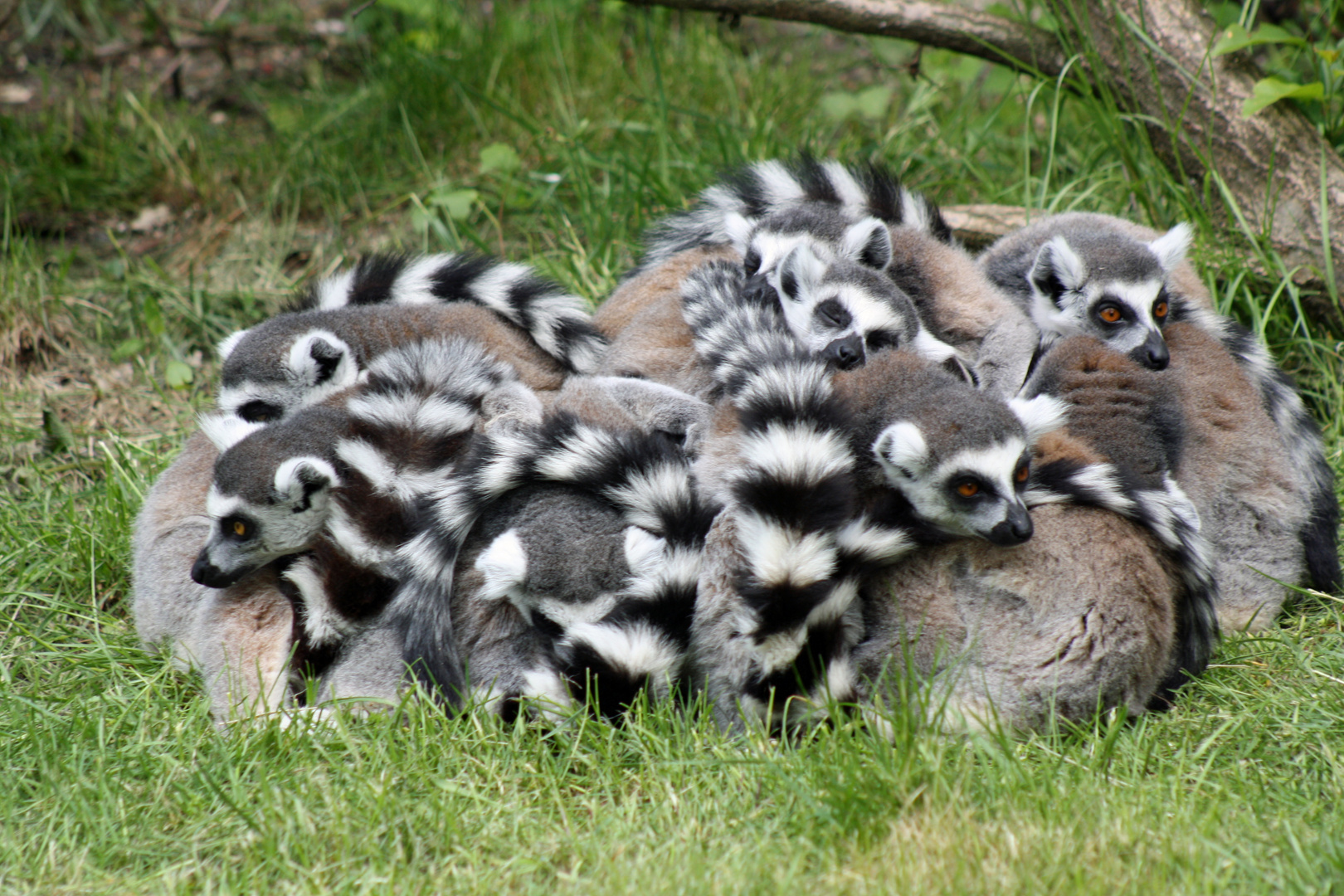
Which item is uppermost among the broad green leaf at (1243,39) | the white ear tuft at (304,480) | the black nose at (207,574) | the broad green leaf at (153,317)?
the broad green leaf at (1243,39)

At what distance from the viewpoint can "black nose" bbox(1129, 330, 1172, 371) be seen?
3.29 metres

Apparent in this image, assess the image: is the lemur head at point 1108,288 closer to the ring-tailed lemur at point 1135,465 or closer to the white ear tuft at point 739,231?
the ring-tailed lemur at point 1135,465

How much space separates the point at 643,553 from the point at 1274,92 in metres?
3.08

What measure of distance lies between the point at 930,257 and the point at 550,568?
201 cm

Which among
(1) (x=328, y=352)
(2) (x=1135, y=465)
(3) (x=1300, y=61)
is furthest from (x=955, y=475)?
(3) (x=1300, y=61)

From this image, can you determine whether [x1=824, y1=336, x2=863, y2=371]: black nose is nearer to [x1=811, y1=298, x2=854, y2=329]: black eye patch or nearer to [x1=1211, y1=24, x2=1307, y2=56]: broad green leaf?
[x1=811, y1=298, x2=854, y2=329]: black eye patch

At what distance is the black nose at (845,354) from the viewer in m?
3.28

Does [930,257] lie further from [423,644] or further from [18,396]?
[18,396]

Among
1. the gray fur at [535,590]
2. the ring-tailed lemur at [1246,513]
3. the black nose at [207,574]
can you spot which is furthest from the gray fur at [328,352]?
the ring-tailed lemur at [1246,513]

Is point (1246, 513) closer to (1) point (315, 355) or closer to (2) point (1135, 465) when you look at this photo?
(2) point (1135, 465)

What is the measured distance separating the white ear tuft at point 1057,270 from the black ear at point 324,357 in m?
2.48

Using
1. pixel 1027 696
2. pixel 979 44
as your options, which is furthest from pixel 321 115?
pixel 1027 696

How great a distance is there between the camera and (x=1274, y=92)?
3953mm

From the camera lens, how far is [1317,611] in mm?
3188
